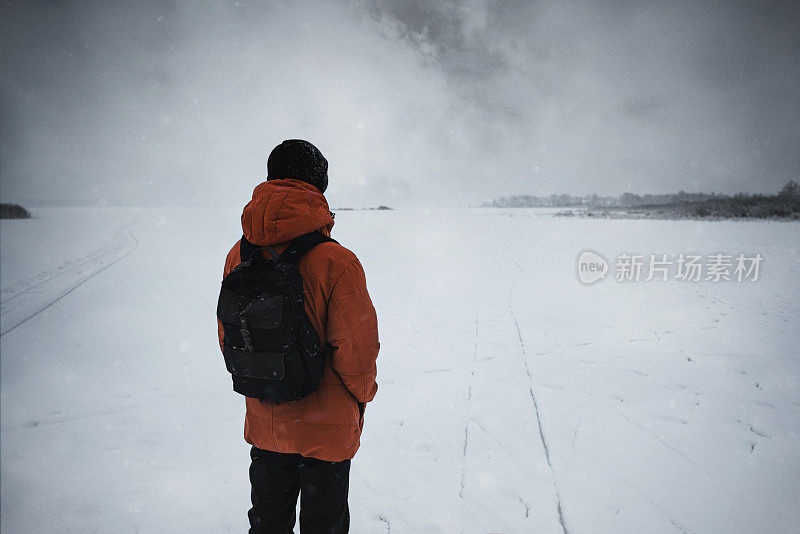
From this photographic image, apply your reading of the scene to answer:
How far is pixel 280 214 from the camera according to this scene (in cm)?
142

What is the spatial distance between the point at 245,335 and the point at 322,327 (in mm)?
344

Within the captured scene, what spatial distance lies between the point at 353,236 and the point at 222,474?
1570 centimetres

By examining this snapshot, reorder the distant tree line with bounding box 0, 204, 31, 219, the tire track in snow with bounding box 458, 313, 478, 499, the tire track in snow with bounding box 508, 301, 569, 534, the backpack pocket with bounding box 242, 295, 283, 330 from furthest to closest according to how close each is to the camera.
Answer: the distant tree line with bounding box 0, 204, 31, 219 → the tire track in snow with bounding box 458, 313, 478, 499 → the tire track in snow with bounding box 508, 301, 569, 534 → the backpack pocket with bounding box 242, 295, 283, 330

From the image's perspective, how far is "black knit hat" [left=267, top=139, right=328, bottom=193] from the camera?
1.62 meters

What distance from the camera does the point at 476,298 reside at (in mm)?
8625

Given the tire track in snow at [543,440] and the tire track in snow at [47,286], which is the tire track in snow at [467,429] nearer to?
the tire track in snow at [543,440]

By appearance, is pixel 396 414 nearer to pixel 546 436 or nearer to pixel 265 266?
pixel 546 436

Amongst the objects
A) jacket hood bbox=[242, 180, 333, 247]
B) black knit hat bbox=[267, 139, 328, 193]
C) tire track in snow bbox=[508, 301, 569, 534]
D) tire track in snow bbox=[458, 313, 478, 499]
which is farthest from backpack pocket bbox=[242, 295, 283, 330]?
tire track in snow bbox=[508, 301, 569, 534]

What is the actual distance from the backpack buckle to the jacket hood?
1.15 feet

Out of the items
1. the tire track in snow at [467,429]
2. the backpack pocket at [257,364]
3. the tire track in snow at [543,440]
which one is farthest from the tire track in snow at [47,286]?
the tire track in snow at [543,440]

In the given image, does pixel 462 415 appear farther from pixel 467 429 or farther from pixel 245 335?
pixel 245 335

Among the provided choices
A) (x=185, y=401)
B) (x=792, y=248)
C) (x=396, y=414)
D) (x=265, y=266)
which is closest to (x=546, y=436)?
(x=396, y=414)

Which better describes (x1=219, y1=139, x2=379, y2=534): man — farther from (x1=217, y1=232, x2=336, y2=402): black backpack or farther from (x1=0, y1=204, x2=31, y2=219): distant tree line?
(x1=0, y1=204, x2=31, y2=219): distant tree line

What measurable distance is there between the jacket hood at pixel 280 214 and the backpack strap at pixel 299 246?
35 mm
